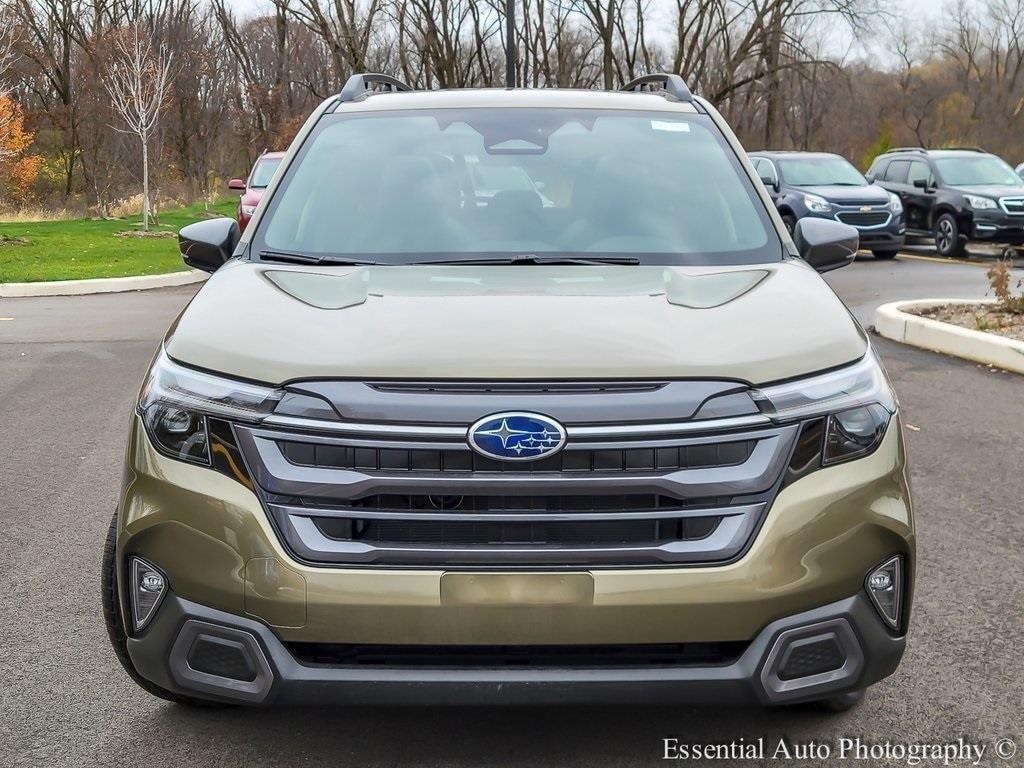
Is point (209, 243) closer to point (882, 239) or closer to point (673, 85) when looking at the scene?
point (673, 85)

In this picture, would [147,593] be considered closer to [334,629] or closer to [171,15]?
[334,629]

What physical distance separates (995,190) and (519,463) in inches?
769

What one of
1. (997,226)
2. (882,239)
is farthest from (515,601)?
(997,226)

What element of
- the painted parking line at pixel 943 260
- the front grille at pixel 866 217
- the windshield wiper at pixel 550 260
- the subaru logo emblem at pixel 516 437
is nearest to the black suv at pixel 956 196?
the painted parking line at pixel 943 260

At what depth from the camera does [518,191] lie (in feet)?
13.1

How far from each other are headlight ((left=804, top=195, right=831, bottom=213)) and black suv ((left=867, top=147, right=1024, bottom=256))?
250 cm

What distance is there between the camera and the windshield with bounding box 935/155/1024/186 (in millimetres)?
20609

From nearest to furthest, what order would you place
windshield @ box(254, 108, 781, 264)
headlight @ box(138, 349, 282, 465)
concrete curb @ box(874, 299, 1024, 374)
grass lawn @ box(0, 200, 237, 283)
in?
headlight @ box(138, 349, 282, 465)
windshield @ box(254, 108, 781, 264)
concrete curb @ box(874, 299, 1024, 374)
grass lawn @ box(0, 200, 237, 283)

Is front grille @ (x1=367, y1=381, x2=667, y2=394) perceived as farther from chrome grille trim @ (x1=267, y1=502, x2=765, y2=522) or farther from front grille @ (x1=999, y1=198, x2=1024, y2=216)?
front grille @ (x1=999, y1=198, x2=1024, y2=216)

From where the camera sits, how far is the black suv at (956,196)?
1952cm

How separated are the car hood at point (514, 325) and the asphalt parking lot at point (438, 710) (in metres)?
1.06

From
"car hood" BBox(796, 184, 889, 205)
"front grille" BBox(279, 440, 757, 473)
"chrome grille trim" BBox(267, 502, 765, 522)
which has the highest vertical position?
"front grille" BBox(279, 440, 757, 473)

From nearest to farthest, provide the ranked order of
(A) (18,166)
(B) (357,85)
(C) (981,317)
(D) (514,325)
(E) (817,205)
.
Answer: (D) (514,325) → (B) (357,85) → (C) (981,317) → (E) (817,205) → (A) (18,166)

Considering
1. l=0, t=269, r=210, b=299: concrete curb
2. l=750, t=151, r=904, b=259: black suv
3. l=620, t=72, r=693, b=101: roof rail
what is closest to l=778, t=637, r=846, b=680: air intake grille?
l=620, t=72, r=693, b=101: roof rail
